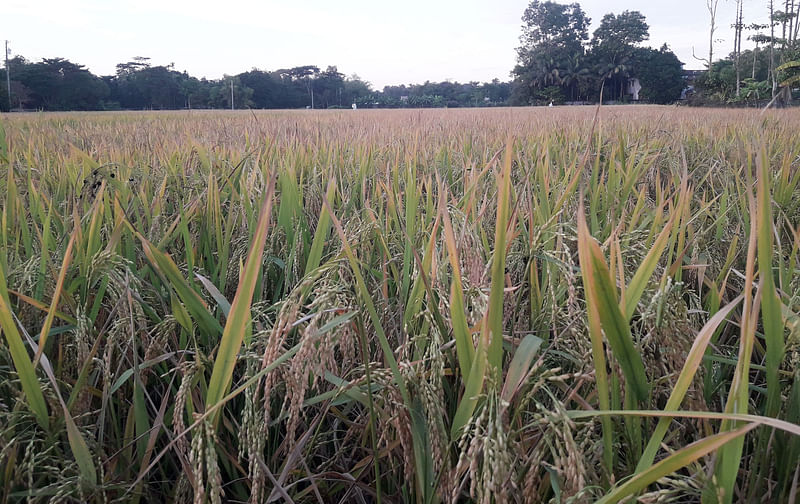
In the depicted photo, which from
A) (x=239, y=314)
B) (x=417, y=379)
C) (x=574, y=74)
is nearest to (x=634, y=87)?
(x=574, y=74)

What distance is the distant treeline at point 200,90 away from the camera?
146ft

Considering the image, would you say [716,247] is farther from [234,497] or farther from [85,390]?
[85,390]

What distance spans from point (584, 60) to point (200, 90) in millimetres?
46249

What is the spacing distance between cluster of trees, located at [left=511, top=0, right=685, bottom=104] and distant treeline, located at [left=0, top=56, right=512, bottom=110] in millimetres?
8597

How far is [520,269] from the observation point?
104 centimetres

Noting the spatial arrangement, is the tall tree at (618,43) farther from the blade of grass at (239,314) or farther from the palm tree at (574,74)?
the blade of grass at (239,314)

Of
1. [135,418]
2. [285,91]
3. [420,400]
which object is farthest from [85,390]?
[285,91]

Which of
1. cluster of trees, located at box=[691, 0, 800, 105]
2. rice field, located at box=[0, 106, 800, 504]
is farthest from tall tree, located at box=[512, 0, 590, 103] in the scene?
rice field, located at box=[0, 106, 800, 504]

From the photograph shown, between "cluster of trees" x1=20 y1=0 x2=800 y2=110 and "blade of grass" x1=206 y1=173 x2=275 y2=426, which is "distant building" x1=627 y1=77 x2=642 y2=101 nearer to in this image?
"cluster of trees" x1=20 y1=0 x2=800 y2=110

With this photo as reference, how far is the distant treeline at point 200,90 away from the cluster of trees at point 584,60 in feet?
28.2

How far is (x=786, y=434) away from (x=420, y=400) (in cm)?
48

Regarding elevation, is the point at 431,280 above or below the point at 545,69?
below

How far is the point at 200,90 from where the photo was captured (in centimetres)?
5659

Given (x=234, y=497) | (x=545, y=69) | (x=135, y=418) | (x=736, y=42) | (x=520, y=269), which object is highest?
(x=545, y=69)
